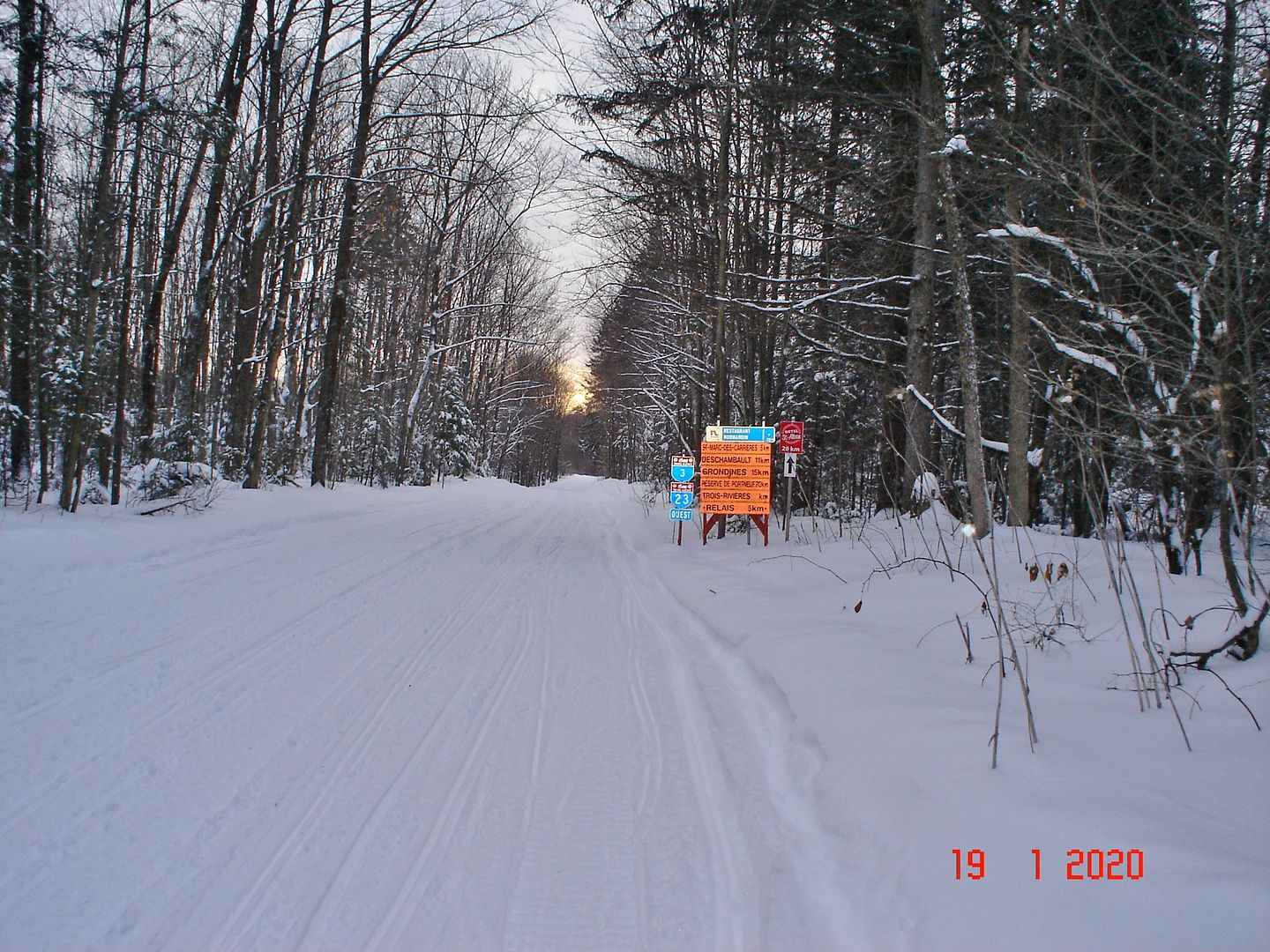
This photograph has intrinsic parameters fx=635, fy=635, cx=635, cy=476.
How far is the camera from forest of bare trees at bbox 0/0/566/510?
33.7 feet

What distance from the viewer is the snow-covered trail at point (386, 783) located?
2168 millimetres

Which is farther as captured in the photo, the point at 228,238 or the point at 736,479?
the point at 228,238

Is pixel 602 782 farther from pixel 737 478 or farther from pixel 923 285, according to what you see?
pixel 923 285

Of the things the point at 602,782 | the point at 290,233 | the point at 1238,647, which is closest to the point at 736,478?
the point at 1238,647

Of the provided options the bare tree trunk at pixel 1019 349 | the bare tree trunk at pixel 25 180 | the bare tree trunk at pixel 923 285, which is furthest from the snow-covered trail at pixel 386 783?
the bare tree trunk at pixel 25 180

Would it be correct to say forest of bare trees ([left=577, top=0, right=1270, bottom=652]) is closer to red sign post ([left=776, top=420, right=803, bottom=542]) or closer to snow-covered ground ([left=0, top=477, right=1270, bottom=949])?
snow-covered ground ([left=0, top=477, right=1270, bottom=949])

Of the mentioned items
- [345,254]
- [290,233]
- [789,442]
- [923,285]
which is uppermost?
[290,233]

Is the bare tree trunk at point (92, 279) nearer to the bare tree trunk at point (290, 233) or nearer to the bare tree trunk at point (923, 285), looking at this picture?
the bare tree trunk at point (290, 233)

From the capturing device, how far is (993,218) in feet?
28.5

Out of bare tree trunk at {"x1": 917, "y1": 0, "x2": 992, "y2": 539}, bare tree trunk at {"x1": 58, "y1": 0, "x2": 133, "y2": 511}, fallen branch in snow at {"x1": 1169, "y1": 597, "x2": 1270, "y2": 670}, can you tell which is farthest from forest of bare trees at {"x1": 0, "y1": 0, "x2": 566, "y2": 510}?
fallen branch in snow at {"x1": 1169, "y1": 597, "x2": 1270, "y2": 670}

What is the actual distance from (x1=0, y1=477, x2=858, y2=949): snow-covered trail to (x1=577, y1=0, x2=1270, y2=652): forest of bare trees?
2349 millimetres
